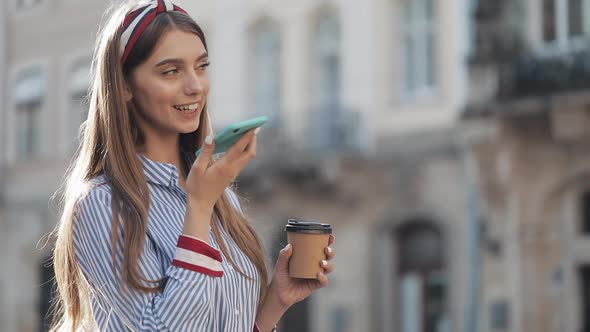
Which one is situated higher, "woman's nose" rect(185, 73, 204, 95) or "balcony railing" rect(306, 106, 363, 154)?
"woman's nose" rect(185, 73, 204, 95)

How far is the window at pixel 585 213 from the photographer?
1558cm

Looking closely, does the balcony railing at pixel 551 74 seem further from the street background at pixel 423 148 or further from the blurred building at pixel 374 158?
the blurred building at pixel 374 158

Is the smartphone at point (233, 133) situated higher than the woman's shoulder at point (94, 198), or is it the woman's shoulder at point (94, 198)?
the smartphone at point (233, 133)

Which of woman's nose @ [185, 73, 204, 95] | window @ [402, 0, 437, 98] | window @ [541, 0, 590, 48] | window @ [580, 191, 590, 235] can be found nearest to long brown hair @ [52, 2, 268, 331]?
woman's nose @ [185, 73, 204, 95]

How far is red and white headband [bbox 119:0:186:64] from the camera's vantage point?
3.04m

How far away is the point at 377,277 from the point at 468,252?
72.5 inches

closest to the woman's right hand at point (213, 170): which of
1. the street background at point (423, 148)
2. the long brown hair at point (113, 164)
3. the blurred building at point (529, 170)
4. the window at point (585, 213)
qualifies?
the long brown hair at point (113, 164)

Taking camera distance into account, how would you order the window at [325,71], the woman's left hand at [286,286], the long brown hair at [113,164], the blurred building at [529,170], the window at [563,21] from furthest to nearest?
the window at [325,71] < the window at [563,21] < the blurred building at [529,170] < the woman's left hand at [286,286] < the long brown hair at [113,164]

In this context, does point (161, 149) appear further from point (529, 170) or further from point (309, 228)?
point (529, 170)

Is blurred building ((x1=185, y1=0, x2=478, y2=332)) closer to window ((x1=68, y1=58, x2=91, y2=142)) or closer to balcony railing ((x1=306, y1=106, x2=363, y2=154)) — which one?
balcony railing ((x1=306, y1=106, x2=363, y2=154))

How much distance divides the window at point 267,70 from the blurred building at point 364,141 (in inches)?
0.9

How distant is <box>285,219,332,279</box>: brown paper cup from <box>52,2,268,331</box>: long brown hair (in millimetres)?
140

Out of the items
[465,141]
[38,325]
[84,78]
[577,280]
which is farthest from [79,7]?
[577,280]

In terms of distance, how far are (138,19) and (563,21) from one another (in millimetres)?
13126
